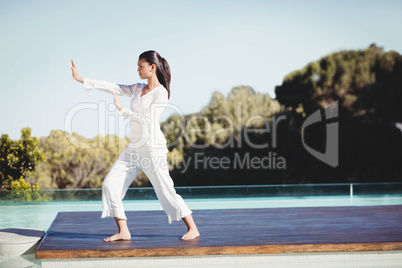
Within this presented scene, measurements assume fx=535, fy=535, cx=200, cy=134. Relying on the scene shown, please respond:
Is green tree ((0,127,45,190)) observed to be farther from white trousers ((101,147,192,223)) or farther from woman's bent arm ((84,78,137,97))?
white trousers ((101,147,192,223))

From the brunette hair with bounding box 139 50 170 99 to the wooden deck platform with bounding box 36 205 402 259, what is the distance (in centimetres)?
116

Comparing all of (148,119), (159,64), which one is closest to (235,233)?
(148,119)

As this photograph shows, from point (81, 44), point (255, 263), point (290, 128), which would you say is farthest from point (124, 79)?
point (255, 263)

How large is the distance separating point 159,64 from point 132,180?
2.83 feet

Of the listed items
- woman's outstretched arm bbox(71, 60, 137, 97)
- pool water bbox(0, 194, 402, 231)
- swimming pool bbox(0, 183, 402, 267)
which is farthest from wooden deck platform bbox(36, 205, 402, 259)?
swimming pool bbox(0, 183, 402, 267)

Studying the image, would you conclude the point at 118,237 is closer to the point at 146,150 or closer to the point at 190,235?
the point at 190,235

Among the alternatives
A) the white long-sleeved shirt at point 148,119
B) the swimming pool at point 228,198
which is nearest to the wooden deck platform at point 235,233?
the white long-sleeved shirt at point 148,119

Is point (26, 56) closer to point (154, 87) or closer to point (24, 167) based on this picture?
point (24, 167)

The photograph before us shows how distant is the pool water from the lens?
695 cm

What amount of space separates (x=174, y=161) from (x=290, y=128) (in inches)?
128

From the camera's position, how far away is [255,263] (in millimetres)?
3756

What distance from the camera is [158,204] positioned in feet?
26.6

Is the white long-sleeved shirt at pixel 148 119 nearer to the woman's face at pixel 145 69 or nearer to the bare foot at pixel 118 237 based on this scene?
the woman's face at pixel 145 69

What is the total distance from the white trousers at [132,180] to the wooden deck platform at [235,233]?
0.24 meters
